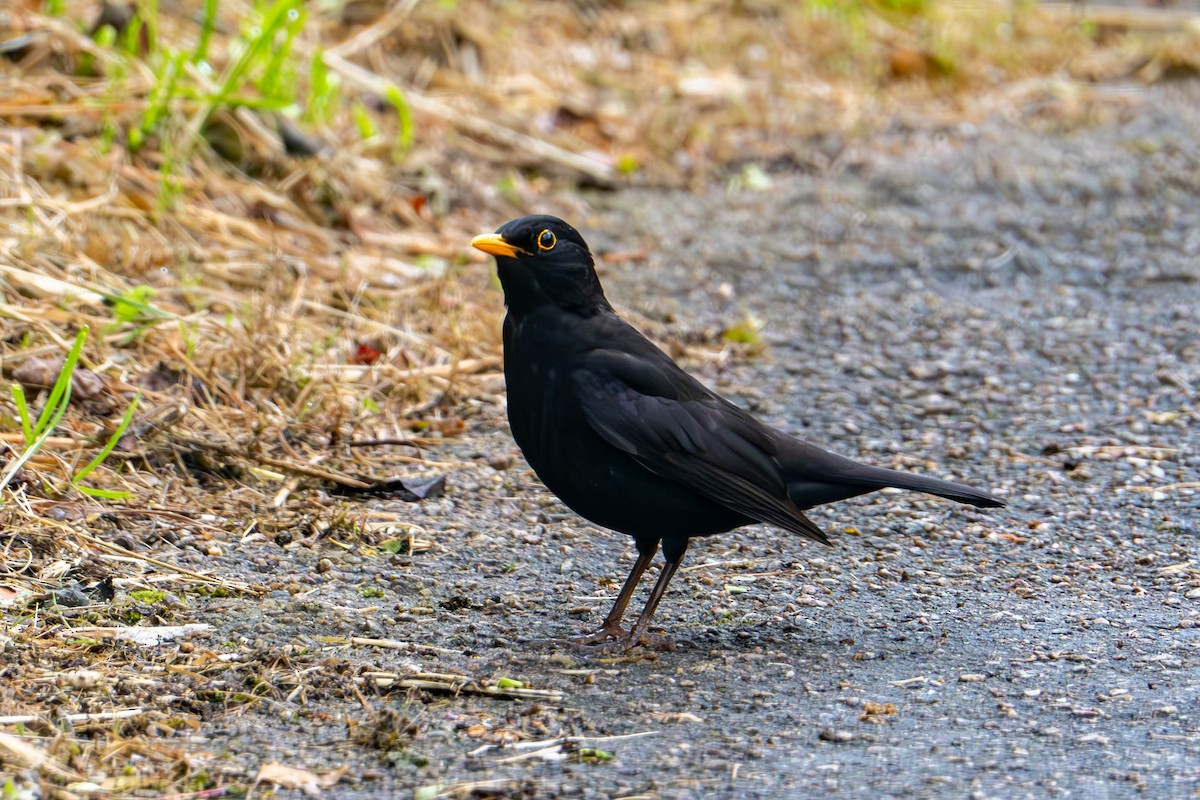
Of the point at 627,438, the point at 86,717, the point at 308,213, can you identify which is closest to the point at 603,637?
the point at 627,438

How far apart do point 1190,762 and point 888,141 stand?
6.52 m

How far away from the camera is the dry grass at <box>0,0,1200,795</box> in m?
3.78

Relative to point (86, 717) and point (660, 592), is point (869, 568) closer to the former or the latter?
point (660, 592)

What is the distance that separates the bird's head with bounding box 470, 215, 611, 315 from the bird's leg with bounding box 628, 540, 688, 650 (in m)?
0.68

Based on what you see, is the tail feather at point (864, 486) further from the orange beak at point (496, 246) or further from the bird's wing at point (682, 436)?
the orange beak at point (496, 246)

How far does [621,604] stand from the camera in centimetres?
388

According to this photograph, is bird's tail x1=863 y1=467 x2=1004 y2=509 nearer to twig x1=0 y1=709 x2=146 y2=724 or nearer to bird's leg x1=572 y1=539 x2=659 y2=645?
bird's leg x1=572 y1=539 x2=659 y2=645

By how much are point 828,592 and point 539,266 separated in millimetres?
1230

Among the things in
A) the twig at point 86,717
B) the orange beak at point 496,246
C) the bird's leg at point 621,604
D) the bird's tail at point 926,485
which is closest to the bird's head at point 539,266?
the orange beak at point 496,246

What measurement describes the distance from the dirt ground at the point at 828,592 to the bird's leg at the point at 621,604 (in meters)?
0.11

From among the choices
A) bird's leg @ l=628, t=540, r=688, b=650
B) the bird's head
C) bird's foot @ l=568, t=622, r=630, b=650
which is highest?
the bird's head

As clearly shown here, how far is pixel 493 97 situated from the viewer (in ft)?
28.6

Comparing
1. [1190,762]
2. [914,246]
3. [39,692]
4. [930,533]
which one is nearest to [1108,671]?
[1190,762]

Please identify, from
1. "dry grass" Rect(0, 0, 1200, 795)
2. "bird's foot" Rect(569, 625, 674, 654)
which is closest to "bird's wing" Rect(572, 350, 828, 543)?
"bird's foot" Rect(569, 625, 674, 654)
